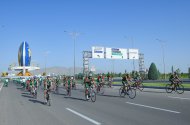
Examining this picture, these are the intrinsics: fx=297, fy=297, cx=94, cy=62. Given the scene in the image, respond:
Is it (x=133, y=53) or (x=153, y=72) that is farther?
(x=133, y=53)

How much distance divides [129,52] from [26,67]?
2082 inches

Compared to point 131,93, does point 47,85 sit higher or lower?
higher

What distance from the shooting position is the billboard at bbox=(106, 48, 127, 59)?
242 feet

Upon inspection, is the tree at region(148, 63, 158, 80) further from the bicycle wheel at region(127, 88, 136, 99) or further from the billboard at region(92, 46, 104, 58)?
the bicycle wheel at region(127, 88, 136, 99)

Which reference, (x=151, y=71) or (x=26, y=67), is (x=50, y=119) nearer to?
(x=151, y=71)

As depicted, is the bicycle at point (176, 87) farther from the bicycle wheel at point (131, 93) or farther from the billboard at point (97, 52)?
the billboard at point (97, 52)

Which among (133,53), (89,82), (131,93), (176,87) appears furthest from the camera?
(133,53)

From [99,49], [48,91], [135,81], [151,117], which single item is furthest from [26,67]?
[151,117]

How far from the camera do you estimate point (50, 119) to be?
36.3ft

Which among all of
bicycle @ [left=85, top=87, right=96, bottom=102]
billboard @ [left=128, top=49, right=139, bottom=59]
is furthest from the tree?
bicycle @ [left=85, top=87, right=96, bottom=102]

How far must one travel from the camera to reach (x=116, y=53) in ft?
246

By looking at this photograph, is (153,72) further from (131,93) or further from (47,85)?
(47,85)

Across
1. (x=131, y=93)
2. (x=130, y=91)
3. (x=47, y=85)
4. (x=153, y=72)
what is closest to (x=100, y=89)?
(x=130, y=91)

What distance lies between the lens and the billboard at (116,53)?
73.8 metres
